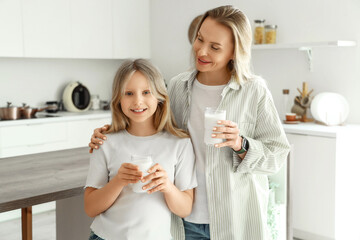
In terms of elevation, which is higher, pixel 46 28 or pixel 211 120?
pixel 46 28

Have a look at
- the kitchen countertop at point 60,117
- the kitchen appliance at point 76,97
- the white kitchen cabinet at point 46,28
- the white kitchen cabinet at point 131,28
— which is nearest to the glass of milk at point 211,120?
the kitchen countertop at point 60,117

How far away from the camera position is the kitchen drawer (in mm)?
3994

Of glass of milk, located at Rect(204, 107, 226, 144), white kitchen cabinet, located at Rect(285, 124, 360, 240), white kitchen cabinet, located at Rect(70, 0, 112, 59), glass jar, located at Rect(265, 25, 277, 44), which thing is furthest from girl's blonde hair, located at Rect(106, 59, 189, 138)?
white kitchen cabinet, located at Rect(70, 0, 112, 59)

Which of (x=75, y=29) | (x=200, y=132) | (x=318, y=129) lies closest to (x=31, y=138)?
(x=75, y=29)

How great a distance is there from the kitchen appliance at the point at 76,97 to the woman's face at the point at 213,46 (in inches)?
136

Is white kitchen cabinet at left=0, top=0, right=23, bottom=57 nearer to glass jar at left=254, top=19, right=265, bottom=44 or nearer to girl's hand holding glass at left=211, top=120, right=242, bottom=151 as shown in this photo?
glass jar at left=254, top=19, right=265, bottom=44

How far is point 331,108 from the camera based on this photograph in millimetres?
3615

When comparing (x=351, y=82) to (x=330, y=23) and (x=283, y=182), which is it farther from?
(x=283, y=182)

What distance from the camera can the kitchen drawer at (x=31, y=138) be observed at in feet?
13.1

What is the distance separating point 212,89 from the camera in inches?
65.7

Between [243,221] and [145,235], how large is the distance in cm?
38

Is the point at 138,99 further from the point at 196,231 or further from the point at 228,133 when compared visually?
the point at 196,231

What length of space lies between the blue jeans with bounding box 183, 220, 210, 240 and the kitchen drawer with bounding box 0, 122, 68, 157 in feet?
9.12

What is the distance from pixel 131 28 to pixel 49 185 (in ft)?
11.3
